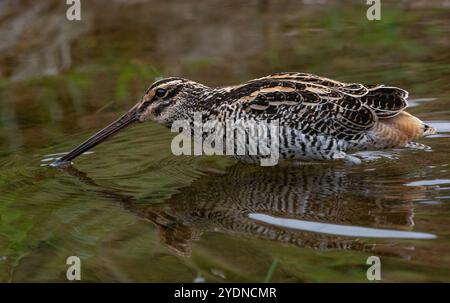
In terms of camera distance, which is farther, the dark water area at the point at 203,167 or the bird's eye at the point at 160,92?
the bird's eye at the point at 160,92

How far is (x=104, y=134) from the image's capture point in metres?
7.52

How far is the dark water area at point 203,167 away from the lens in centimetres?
→ 553

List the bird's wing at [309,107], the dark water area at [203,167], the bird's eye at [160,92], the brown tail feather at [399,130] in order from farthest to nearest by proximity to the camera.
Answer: the bird's eye at [160,92] < the brown tail feather at [399,130] < the bird's wing at [309,107] < the dark water area at [203,167]

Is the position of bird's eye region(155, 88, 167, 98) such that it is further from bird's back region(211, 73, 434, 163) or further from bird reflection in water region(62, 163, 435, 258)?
bird reflection in water region(62, 163, 435, 258)

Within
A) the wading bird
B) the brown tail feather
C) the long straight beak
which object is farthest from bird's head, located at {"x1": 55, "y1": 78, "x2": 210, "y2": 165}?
the brown tail feather

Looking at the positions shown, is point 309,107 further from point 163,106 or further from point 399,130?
point 163,106

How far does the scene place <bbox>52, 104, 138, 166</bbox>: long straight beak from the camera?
749 cm

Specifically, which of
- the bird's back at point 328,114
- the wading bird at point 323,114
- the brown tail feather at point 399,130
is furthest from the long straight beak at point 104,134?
the brown tail feather at point 399,130

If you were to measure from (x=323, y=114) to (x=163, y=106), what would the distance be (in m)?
1.33

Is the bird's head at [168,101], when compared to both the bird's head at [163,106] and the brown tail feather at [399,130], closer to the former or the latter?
the bird's head at [163,106]

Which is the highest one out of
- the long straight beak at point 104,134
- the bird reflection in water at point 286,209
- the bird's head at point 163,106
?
the bird's head at point 163,106

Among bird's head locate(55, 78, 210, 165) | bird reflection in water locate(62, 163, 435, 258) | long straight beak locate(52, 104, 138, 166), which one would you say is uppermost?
bird's head locate(55, 78, 210, 165)

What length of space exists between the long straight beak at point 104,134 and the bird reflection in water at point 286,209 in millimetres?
222

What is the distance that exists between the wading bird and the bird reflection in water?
0.84ft
